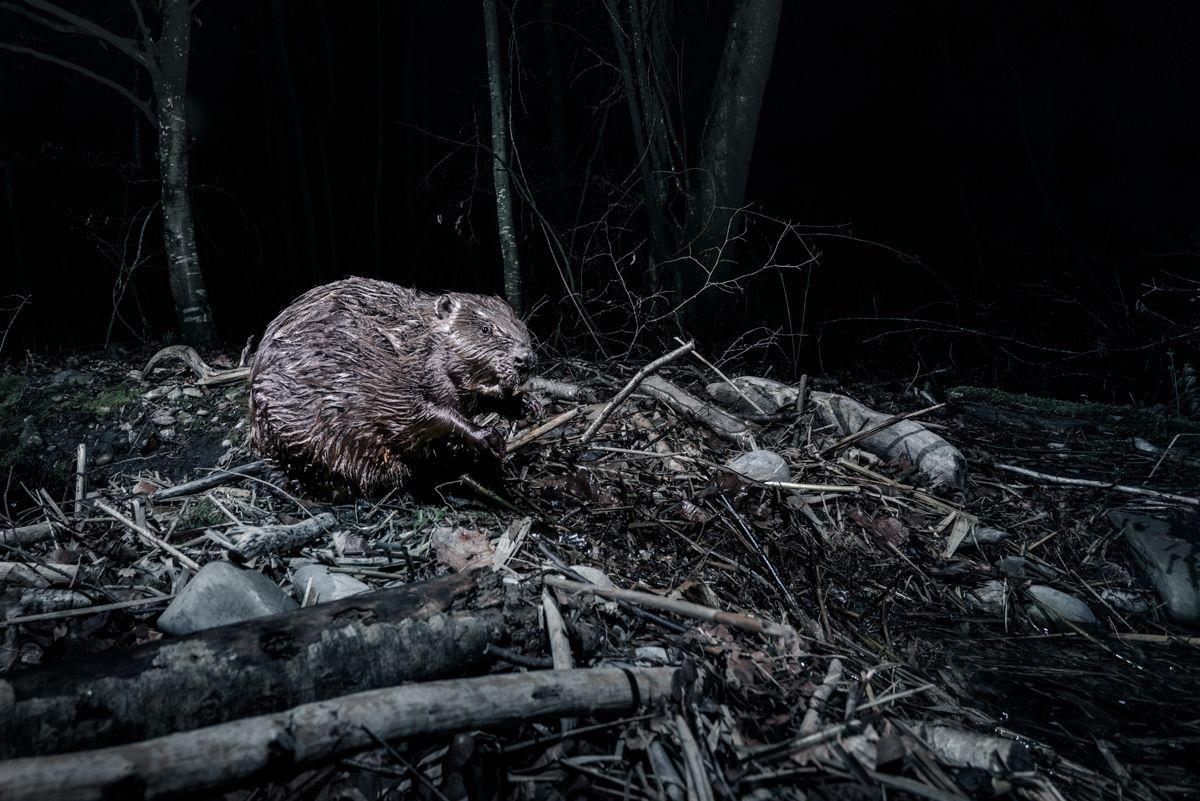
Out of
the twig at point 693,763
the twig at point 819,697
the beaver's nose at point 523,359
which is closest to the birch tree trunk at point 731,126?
the beaver's nose at point 523,359

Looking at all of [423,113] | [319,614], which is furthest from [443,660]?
[423,113]

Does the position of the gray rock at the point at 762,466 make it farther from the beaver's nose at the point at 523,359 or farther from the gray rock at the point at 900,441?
the beaver's nose at the point at 523,359

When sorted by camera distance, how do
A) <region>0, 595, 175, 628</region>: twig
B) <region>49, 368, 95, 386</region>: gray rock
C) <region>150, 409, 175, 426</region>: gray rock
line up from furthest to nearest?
<region>49, 368, 95, 386</region>: gray rock → <region>150, 409, 175, 426</region>: gray rock → <region>0, 595, 175, 628</region>: twig

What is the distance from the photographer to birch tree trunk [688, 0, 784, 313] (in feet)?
21.7

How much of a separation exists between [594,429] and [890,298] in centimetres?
712

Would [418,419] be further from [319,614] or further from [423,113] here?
[423,113]

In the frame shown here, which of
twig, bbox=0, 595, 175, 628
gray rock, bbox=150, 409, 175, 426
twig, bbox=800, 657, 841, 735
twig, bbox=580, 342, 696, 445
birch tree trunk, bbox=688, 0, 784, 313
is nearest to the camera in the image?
twig, bbox=800, 657, 841, 735

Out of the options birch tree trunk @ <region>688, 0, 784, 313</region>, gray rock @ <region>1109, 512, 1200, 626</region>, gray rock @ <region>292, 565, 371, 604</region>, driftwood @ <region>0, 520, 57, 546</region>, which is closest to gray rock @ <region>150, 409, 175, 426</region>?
driftwood @ <region>0, 520, 57, 546</region>

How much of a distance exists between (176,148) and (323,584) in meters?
5.49

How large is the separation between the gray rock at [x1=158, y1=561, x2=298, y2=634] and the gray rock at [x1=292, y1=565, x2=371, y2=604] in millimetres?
110

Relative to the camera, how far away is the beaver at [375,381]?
2844 mm

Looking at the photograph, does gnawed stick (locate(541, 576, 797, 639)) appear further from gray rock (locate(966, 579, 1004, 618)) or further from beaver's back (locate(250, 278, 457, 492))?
gray rock (locate(966, 579, 1004, 618))

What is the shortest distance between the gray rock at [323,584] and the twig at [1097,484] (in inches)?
154

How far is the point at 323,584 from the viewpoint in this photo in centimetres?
246
